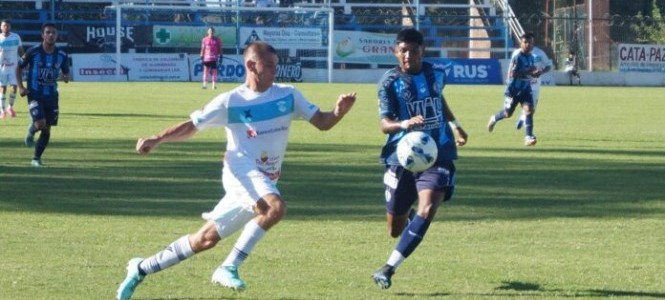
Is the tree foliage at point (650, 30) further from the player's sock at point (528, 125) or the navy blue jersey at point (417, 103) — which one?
the navy blue jersey at point (417, 103)

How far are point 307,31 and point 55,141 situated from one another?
108 feet

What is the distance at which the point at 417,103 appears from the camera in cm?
972

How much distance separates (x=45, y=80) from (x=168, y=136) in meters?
10.7

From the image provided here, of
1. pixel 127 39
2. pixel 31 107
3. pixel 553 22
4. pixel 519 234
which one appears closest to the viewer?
pixel 519 234

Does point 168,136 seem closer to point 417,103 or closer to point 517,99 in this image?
point 417,103

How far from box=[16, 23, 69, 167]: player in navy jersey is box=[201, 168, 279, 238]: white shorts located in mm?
10330

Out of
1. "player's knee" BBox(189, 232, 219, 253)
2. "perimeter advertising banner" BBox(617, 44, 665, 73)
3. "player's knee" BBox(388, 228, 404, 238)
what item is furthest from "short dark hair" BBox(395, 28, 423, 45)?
"perimeter advertising banner" BBox(617, 44, 665, 73)

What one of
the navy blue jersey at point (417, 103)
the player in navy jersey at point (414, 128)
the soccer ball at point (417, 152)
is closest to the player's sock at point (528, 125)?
the player in navy jersey at point (414, 128)

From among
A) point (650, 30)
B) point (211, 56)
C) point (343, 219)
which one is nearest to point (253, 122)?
point (343, 219)

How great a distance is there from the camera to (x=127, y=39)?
176 feet

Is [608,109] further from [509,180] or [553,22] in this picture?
[553,22]

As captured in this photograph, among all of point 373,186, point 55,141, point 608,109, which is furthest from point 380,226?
point 608,109

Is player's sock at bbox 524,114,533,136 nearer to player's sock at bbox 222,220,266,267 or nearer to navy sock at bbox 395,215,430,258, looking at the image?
navy sock at bbox 395,215,430,258

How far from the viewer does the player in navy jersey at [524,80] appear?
23828 millimetres
